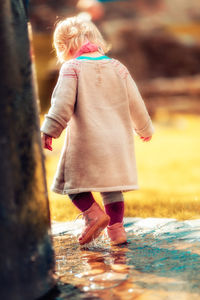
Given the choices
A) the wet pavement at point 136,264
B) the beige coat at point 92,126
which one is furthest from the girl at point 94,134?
the wet pavement at point 136,264

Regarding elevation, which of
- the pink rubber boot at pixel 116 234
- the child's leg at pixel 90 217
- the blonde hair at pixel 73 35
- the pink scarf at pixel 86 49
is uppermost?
the blonde hair at pixel 73 35

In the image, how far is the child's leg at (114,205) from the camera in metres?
2.15

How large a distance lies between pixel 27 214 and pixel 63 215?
1560 millimetres

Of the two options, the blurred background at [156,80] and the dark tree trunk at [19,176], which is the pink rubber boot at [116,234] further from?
the dark tree trunk at [19,176]

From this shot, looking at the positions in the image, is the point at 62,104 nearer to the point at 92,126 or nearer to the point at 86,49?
the point at 92,126

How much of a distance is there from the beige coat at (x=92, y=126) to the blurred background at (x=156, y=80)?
2.04ft

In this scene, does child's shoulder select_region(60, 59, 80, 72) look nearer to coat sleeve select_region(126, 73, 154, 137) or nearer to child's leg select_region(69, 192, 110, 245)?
coat sleeve select_region(126, 73, 154, 137)

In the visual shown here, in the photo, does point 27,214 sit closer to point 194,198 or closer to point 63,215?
point 63,215

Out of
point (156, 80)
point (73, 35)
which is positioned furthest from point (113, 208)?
point (156, 80)

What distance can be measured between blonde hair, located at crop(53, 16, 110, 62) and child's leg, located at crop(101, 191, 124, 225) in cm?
66

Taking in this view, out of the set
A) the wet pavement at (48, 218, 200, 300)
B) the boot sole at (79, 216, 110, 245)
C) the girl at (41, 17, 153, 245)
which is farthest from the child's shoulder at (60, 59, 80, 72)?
the wet pavement at (48, 218, 200, 300)

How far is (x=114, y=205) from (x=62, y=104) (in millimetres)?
506

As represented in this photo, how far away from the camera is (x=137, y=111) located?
2.22 m

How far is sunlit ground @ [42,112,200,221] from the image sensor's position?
2.87 metres
